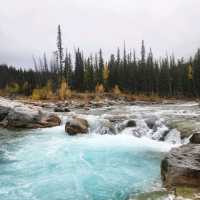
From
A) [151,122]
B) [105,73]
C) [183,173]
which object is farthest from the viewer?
[105,73]

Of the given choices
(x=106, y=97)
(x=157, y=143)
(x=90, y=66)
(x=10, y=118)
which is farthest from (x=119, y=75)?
(x=157, y=143)

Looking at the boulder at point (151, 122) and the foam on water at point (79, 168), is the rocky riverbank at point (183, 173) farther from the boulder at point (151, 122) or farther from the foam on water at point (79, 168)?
the boulder at point (151, 122)

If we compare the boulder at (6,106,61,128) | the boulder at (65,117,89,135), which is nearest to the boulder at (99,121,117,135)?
the boulder at (65,117,89,135)

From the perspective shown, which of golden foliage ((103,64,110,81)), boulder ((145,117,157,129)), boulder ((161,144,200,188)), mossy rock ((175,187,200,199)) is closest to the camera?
mossy rock ((175,187,200,199))

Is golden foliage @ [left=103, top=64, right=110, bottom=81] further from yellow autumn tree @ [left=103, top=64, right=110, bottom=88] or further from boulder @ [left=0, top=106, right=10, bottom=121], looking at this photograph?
boulder @ [left=0, top=106, right=10, bottom=121]

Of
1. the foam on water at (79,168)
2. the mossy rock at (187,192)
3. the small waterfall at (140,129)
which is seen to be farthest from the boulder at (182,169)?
the small waterfall at (140,129)

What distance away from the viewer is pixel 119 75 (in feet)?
252

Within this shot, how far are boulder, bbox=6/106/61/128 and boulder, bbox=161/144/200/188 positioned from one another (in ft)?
56.7

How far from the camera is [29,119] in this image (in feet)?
85.9

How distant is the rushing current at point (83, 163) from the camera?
10.3 m

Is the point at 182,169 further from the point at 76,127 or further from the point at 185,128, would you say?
the point at 76,127

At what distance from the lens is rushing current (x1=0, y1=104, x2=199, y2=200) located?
10.3 metres

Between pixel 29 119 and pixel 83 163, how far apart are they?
13.6 m

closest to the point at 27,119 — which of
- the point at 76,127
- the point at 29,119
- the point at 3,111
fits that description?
the point at 29,119
